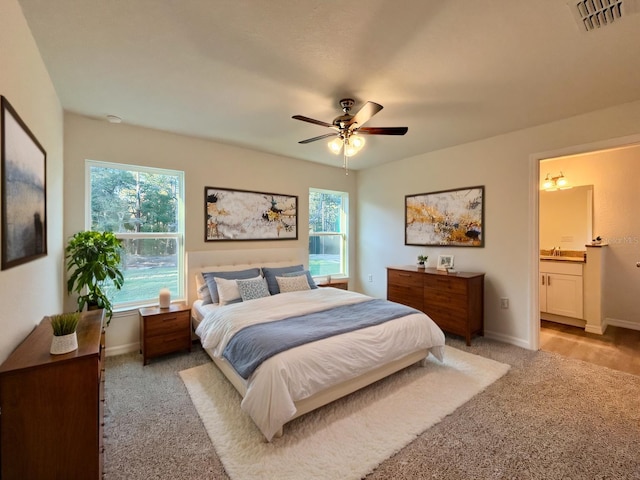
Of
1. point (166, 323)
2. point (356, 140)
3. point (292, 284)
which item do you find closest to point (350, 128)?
point (356, 140)

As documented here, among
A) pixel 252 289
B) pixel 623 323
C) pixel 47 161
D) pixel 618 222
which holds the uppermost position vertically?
pixel 47 161

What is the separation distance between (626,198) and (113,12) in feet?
20.1

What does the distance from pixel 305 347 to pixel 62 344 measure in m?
1.40

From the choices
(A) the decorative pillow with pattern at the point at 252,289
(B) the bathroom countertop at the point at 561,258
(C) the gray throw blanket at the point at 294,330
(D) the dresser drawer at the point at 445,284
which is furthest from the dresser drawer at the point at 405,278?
(B) the bathroom countertop at the point at 561,258

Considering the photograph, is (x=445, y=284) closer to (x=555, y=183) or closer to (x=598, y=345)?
(x=598, y=345)

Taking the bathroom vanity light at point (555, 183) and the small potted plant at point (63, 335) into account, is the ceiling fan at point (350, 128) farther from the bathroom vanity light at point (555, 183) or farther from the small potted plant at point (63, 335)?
the bathroom vanity light at point (555, 183)

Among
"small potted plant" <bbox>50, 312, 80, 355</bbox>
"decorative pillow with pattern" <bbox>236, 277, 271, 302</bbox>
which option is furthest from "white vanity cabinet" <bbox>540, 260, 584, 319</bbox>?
"small potted plant" <bbox>50, 312, 80, 355</bbox>

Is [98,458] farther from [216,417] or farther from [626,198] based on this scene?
[626,198]

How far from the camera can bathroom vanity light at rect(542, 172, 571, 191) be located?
4598 millimetres

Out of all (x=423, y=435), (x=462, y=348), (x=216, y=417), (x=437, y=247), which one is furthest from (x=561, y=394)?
(x=216, y=417)

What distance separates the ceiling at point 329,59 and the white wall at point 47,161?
0.56 feet

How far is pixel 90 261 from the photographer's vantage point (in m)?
2.74

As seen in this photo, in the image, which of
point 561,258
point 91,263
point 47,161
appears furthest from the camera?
point 561,258

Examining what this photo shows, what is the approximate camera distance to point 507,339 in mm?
3641
